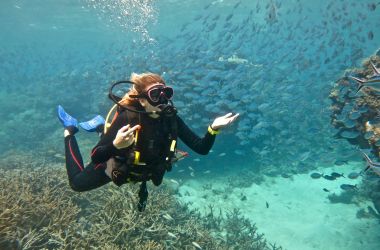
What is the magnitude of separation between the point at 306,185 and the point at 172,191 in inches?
270

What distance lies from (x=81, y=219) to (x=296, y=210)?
905 cm

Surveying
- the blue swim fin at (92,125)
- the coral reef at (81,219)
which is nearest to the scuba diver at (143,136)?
the blue swim fin at (92,125)

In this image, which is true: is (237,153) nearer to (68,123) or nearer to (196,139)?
(68,123)

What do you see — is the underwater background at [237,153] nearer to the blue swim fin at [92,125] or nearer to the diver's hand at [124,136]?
the blue swim fin at [92,125]

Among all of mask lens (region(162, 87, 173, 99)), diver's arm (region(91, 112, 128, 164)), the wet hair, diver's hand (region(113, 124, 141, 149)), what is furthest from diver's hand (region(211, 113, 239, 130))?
diver's hand (region(113, 124, 141, 149))

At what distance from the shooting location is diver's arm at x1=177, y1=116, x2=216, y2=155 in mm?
4645

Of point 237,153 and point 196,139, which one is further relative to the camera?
point 237,153

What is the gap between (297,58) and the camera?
2003cm

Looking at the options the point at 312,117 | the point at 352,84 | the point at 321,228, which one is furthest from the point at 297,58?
the point at 321,228

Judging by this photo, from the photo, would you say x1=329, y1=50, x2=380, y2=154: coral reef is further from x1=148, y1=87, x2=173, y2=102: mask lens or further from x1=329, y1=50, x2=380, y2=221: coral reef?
x1=148, y1=87, x2=173, y2=102: mask lens

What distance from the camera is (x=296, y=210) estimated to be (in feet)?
41.6

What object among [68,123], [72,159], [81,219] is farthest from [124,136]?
[81,219]

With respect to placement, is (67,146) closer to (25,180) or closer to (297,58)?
(25,180)

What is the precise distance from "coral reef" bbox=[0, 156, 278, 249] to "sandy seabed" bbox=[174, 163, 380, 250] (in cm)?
316
